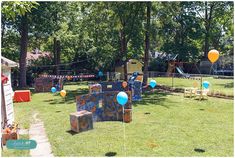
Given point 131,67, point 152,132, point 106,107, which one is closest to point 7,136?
point 106,107

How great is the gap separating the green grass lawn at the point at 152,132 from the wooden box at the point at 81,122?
0.27 m

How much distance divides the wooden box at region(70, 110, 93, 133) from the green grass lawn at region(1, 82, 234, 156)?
0.27 metres

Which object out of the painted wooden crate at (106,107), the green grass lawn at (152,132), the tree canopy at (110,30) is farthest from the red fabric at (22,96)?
the painted wooden crate at (106,107)

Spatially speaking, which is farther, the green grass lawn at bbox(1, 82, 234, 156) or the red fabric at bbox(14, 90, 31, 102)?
the red fabric at bbox(14, 90, 31, 102)

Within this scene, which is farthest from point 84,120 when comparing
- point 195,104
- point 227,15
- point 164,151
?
point 227,15

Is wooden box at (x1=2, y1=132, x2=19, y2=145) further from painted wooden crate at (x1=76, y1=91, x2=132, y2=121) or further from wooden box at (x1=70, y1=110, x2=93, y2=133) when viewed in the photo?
painted wooden crate at (x1=76, y1=91, x2=132, y2=121)

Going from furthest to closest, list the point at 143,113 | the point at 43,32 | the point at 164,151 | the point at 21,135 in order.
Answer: the point at 43,32 < the point at 143,113 < the point at 21,135 < the point at 164,151

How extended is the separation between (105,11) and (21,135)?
20.4m

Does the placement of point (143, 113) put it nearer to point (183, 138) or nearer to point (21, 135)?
point (183, 138)

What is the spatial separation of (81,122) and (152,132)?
113 inches

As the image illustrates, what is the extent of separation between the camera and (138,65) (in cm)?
4316

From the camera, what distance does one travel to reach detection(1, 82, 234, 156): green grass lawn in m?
9.33

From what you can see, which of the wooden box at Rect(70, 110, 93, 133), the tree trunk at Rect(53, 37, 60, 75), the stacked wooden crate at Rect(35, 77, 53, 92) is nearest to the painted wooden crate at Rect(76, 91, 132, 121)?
the wooden box at Rect(70, 110, 93, 133)

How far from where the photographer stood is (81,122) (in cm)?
1162
